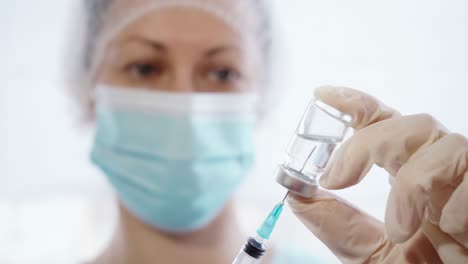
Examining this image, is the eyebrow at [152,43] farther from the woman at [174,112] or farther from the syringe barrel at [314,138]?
the syringe barrel at [314,138]

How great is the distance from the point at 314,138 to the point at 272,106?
3.81ft

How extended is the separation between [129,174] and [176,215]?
0.71ft

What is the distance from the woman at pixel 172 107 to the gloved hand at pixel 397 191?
0.73 meters

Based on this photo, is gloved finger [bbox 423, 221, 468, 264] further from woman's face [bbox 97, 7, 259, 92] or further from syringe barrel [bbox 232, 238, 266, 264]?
woman's face [bbox 97, 7, 259, 92]

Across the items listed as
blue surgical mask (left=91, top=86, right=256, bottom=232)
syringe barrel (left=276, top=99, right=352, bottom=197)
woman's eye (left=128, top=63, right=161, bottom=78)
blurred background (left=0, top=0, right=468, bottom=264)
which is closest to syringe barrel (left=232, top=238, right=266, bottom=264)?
syringe barrel (left=276, top=99, right=352, bottom=197)

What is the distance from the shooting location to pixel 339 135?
79 cm

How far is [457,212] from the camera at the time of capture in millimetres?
685

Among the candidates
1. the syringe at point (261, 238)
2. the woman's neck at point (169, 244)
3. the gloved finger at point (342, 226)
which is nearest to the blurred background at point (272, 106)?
the woman's neck at point (169, 244)

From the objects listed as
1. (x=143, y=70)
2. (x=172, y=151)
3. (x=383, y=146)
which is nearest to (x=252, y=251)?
(x=383, y=146)

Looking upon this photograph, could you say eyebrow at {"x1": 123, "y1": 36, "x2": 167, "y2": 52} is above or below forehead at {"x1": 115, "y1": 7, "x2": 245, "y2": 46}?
below

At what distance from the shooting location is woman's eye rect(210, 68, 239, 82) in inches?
62.4

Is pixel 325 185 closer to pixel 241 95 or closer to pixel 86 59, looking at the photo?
pixel 241 95

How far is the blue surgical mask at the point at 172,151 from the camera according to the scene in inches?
58.1

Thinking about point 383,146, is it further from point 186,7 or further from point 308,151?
point 186,7
